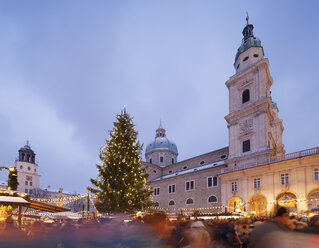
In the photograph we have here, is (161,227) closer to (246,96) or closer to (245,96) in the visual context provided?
(246,96)

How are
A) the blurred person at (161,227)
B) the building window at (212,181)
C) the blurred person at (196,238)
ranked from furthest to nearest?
the building window at (212,181) < the blurred person at (161,227) < the blurred person at (196,238)

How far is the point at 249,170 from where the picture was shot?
107 feet

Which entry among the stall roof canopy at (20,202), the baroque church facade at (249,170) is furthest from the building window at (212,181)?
the stall roof canopy at (20,202)

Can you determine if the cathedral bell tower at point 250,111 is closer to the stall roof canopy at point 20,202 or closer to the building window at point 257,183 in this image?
the building window at point 257,183

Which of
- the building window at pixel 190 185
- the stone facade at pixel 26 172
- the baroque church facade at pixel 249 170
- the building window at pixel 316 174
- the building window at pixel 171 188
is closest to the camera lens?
the building window at pixel 316 174

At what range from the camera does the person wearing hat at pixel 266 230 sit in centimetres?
322

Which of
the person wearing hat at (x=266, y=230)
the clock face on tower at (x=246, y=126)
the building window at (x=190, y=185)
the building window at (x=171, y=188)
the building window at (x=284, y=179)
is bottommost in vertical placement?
the building window at (x=171, y=188)

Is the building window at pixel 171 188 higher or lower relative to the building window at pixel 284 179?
lower

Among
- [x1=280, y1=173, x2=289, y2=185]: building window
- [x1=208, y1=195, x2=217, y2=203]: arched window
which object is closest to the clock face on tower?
[x1=280, y1=173, x2=289, y2=185]: building window

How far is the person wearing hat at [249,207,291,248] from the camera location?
3.22m

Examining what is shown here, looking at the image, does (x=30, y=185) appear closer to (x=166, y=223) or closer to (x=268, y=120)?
(x=268, y=120)

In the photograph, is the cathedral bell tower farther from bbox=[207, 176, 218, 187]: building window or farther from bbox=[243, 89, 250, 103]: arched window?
bbox=[207, 176, 218, 187]: building window

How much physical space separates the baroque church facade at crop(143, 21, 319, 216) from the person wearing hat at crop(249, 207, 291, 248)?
25.5 metres

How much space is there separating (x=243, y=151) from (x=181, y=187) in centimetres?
1512
